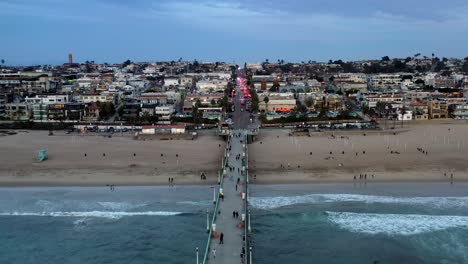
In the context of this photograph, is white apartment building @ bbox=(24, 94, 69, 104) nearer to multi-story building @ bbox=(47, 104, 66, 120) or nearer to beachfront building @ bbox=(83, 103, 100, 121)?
multi-story building @ bbox=(47, 104, 66, 120)

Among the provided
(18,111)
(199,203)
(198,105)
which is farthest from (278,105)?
(199,203)

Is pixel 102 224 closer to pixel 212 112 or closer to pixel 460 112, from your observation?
pixel 212 112

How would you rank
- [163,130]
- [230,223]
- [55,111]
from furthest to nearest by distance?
[55,111] < [163,130] < [230,223]

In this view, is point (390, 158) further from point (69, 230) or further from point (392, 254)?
point (69, 230)

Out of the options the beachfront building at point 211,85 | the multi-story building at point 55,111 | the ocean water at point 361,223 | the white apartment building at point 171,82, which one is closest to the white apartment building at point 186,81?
the white apartment building at point 171,82

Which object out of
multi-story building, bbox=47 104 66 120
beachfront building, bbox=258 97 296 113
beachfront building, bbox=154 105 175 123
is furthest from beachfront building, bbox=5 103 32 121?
beachfront building, bbox=258 97 296 113

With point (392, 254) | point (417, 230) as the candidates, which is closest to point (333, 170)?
point (417, 230)
